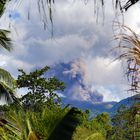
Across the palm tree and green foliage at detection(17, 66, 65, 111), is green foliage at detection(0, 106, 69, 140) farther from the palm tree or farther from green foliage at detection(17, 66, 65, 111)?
green foliage at detection(17, 66, 65, 111)

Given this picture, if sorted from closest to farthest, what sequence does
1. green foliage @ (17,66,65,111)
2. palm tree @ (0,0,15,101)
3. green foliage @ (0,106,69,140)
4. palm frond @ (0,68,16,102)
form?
green foliage @ (0,106,69,140) < palm tree @ (0,0,15,101) < palm frond @ (0,68,16,102) < green foliage @ (17,66,65,111)

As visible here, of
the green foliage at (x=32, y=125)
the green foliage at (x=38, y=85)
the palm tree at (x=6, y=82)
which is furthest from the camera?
the green foliage at (x=38, y=85)

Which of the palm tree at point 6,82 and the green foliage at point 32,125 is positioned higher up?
the palm tree at point 6,82

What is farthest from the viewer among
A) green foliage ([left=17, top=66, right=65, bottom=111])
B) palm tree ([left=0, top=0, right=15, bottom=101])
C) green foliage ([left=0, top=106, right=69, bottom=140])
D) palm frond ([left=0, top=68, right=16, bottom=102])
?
Answer: green foliage ([left=17, top=66, right=65, bottom=111])

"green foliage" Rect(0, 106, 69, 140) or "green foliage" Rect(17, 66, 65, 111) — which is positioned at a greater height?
"green foliage" Rect(17, 66, 65, 111)

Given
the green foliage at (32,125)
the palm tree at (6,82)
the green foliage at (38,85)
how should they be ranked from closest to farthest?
the green foliage at (32,125), the palm tree at (6,82), the green foliage at (38,85)

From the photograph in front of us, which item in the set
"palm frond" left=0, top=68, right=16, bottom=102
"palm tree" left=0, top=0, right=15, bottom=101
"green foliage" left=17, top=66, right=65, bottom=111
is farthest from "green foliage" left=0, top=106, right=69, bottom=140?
"green foliage" left=17, top=66, right=65, bottom=111

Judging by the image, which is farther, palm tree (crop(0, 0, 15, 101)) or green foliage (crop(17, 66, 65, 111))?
green foliage (crop(17, 66, 65, 111))

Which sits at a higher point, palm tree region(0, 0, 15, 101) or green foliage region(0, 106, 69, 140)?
palm tree region(0, 0, 15, 101)

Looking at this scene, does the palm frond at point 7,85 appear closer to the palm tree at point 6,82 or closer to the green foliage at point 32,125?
the palm tree at point 6,82

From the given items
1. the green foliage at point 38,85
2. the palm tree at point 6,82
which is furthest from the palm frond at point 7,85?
the green foliage at point 38,85

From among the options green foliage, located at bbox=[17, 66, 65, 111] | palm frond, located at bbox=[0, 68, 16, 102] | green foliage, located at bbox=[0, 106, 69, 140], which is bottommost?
green foliage, located at bbox=[0, 106, 69, 140]

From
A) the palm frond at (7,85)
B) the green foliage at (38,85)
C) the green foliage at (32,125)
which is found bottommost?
the green foliage at (32,125)

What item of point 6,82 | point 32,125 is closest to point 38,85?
point 6,82
